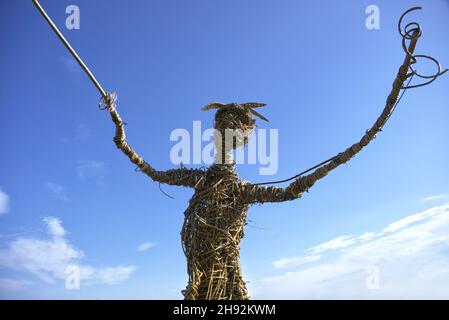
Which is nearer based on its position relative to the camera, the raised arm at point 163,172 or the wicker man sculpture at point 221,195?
the wicker man sculpture at point 221,195

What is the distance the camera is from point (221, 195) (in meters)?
4.98

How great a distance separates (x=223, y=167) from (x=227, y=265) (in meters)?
1.16

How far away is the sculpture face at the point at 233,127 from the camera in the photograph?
5180 mm

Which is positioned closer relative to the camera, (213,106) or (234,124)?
(234,124)

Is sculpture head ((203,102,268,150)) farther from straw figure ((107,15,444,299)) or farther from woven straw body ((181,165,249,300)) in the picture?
woven straw body ((181,165,249,300))

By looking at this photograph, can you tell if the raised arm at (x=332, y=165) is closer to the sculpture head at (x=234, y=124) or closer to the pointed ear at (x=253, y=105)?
the sculpture head at (x=234, y=124)

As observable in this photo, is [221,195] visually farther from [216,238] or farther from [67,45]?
[67,45]

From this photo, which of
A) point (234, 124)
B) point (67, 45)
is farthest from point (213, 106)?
point (67, 45)

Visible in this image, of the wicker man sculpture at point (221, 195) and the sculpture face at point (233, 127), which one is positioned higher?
the sculpture face at point (233, 127)

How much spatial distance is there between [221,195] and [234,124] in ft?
2.85

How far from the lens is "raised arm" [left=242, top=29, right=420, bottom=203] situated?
381 centimetres

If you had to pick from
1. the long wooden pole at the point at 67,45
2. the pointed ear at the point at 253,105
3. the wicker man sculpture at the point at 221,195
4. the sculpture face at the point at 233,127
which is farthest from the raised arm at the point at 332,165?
the long wooden pole at the point at 67,45
